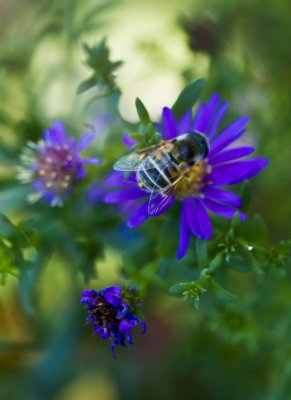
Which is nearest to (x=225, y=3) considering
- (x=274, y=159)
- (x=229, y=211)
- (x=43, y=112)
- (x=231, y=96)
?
(x=231, y=96)

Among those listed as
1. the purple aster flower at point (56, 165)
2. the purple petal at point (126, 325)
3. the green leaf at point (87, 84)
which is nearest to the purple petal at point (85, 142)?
the purple aster flower at point (56, 165)

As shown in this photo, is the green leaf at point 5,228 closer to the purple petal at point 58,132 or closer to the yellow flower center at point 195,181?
the purple petal at point 58,132

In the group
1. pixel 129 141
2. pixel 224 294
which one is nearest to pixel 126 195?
pixel 129 141

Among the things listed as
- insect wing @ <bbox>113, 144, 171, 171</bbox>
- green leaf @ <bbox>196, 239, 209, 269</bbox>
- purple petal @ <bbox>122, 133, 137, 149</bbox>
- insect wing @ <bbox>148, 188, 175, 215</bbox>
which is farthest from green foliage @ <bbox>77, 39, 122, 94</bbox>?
green leaf @ <bbox>196, 239, 209, 269</bbox>

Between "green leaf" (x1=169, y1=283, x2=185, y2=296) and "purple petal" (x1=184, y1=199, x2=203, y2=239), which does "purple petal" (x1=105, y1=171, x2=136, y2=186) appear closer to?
"purple petal" (x1=184, y1=199, x2=203, y2=239)

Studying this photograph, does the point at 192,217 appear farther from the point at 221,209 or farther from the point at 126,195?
the point at 126,195
